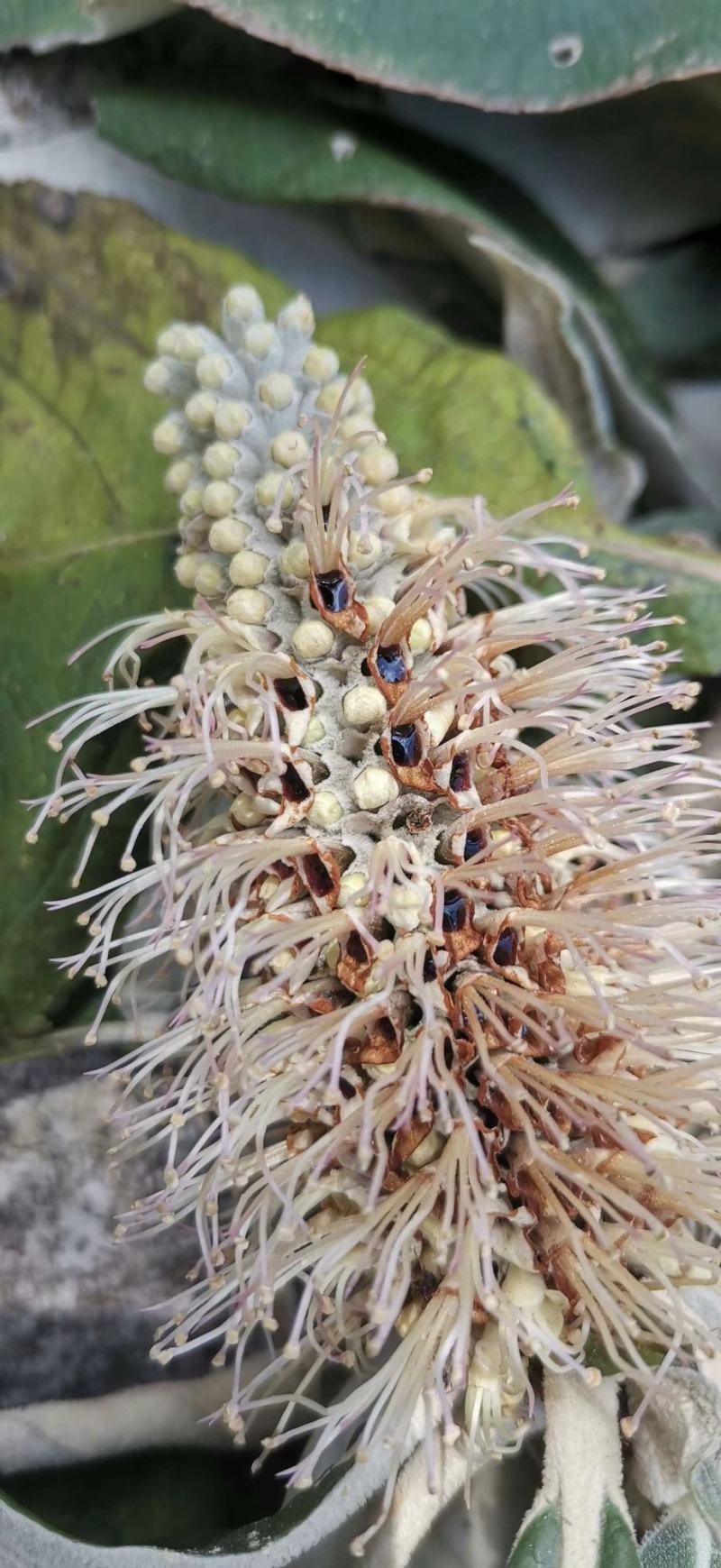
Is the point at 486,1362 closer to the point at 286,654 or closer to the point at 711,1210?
the point at 711,1210

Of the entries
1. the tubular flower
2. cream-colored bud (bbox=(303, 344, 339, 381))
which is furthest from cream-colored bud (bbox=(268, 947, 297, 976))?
cream-colored bud (bbox=(303, 344, 339, 381))

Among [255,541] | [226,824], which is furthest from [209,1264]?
[255,541]

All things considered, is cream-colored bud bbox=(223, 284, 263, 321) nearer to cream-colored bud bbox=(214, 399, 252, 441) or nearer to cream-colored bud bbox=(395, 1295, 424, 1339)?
cream-colored bud bbox=(214, 399, 252, 441)

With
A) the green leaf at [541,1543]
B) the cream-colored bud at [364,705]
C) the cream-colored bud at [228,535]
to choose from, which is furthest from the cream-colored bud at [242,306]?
the green leaf at [541,1543]

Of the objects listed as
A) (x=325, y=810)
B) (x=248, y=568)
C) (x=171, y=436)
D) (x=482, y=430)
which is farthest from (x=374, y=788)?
(x=482, y=430)

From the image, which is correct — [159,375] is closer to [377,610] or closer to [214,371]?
[214,371]

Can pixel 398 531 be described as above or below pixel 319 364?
below

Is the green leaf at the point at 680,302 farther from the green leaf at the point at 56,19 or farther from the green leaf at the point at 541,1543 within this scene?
the green leaf at the point at 541,1543
